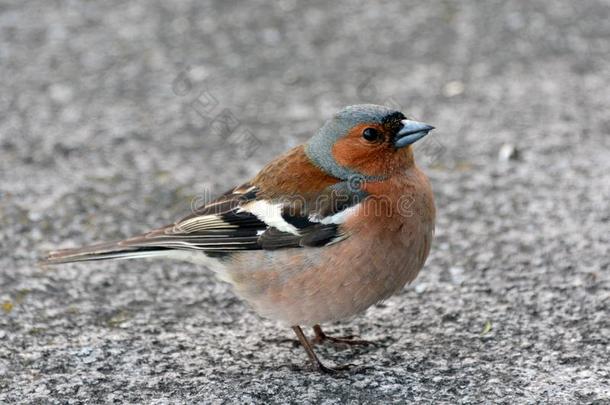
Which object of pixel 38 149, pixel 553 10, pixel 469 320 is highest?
pixel 553 10

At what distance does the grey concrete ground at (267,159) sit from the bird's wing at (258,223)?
52 cm

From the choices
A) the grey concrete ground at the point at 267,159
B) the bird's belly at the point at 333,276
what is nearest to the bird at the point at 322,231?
the bird's belly at the point at 333,276

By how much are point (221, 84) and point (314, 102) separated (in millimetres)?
838

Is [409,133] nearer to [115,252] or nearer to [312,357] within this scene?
[312,357]

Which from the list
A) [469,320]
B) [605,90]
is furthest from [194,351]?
[605,90]

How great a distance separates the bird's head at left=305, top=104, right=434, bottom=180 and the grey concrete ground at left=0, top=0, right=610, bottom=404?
87 centimetres

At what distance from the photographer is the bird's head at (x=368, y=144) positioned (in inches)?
163

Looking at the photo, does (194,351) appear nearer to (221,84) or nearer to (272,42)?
(221,84)

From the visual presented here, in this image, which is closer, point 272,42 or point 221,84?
point 221,84

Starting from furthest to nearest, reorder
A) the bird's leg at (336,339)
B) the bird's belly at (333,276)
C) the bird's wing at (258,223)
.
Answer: the bird's leg at (336,339), the bird's wing at (258,223), the bird's belly at (333,276)

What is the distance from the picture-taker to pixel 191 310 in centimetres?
466

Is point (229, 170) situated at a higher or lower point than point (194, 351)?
higher

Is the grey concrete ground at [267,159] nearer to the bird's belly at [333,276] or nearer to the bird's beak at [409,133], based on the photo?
the bird's belly at [333,276]

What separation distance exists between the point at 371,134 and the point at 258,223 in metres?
0.70
